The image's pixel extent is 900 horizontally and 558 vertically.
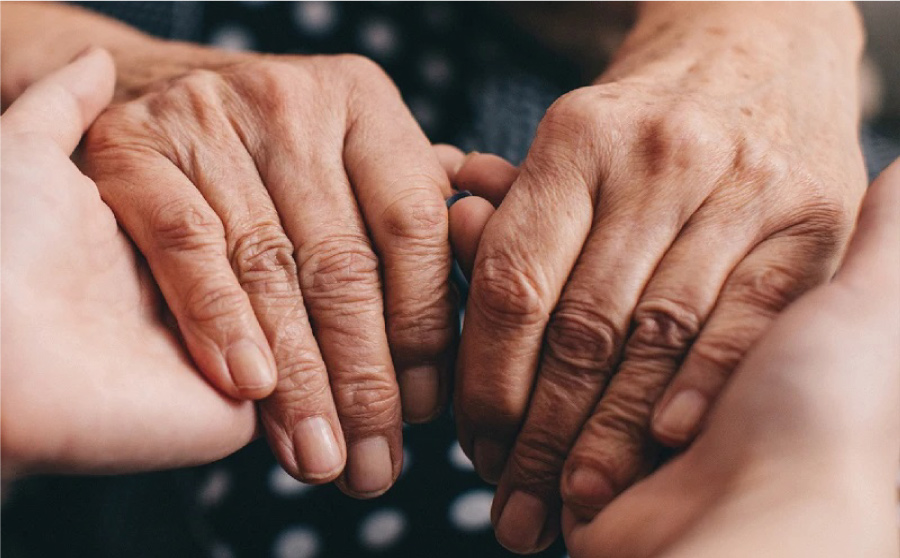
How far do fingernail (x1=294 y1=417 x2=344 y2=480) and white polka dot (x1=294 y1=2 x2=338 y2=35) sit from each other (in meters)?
0.60

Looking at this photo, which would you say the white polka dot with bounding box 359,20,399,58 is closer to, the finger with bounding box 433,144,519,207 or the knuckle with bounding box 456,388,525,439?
the finger with bounding box 433,144,519,207

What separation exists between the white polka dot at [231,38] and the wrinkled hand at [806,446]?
80 centimetres

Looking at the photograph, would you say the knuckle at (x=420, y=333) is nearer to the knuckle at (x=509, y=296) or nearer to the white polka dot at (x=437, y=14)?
the knuckle at (x=509, y=296)

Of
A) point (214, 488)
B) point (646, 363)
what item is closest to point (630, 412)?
point (646, 363)

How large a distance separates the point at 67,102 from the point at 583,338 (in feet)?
1.84

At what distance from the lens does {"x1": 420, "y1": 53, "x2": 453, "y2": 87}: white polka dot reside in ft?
3.41

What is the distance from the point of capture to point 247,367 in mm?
589

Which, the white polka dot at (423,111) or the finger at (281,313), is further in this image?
the white polka dot at (423,111)

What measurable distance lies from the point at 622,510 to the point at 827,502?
148mm

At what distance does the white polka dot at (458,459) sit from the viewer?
0.82m

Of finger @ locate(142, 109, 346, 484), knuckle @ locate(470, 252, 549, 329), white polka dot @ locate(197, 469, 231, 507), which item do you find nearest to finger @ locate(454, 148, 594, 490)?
knuckle @ locate(470, 252, 549, 329)

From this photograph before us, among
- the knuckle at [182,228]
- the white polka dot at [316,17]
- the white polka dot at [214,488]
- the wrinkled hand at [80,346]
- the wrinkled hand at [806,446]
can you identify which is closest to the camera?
the wrinkled hand at [806,446]

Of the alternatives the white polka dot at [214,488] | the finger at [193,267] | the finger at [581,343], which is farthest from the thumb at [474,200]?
the white polka dot at [214,488]

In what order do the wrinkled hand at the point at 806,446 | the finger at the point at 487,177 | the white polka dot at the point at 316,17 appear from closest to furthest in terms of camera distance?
the wrinkled hand at the point at 806,446
the finger at the point at 487,177
the white polka dot at the point at 316,17
